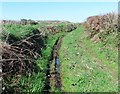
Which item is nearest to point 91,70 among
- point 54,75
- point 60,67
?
point 54,75

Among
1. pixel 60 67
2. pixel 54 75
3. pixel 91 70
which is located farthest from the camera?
pixel 60 67

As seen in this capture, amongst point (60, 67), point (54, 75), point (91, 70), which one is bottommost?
point (60, 67)

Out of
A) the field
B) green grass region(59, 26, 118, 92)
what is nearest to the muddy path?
the field

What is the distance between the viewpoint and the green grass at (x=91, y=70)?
47.7ft

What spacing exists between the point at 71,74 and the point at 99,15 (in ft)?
50.5

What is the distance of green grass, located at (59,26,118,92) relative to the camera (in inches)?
572

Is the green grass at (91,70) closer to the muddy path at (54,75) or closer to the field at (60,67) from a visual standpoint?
the field at (60,67)

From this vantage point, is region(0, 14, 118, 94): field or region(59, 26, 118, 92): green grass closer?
region(0, 14, 118, 94): field

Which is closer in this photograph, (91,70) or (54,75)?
(54,75)

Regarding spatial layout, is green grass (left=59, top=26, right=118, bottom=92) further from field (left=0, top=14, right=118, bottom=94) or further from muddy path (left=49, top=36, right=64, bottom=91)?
muddy path (left=49, top=36, right=64, bottom=91)

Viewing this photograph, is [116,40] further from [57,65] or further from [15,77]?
[15,77]

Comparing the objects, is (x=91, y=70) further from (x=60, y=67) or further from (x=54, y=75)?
(x=60, y=67)

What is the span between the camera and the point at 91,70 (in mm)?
17797

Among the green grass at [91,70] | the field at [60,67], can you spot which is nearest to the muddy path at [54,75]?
the field at [60,67]
